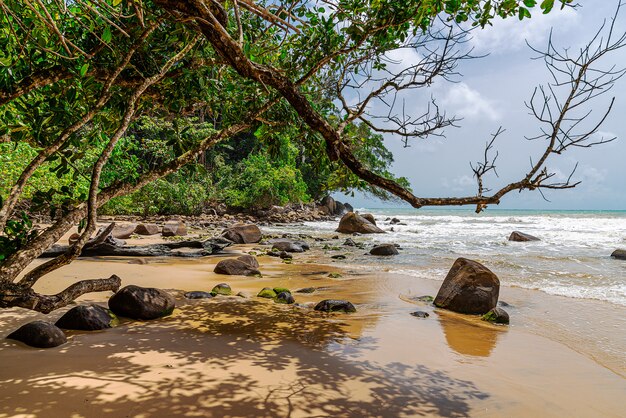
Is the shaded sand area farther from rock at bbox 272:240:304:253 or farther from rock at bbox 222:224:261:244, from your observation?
rock at bbox 222:224:261:244

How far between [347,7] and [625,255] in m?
12.5

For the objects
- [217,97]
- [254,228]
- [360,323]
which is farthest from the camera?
[254,228]

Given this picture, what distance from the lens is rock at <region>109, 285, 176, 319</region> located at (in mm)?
4551

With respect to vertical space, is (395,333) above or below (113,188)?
below

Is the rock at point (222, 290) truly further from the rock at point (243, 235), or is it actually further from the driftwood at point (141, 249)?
the rock at point (243, 235)

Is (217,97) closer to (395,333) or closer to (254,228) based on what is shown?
(395,333)

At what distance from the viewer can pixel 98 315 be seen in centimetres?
415

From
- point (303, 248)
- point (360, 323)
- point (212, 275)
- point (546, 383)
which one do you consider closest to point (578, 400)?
point (546, 383)

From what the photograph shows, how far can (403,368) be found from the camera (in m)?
3.45

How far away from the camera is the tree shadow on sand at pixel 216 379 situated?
2535mm

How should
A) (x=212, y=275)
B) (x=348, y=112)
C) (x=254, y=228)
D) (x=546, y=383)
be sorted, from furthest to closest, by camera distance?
(x=254, y=228) → (x=212, y=275) → (x=348, y=112) → (x=546, y=383)

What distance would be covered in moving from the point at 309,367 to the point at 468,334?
2386 mm

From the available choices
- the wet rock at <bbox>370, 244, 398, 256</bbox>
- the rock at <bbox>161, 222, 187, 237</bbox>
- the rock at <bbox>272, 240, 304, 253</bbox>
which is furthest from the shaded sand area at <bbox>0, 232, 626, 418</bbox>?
the rock at <bbox>161, 222, 187, 237</bbox>

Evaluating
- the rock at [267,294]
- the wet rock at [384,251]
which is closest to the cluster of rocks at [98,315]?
the rock at [267,294]
